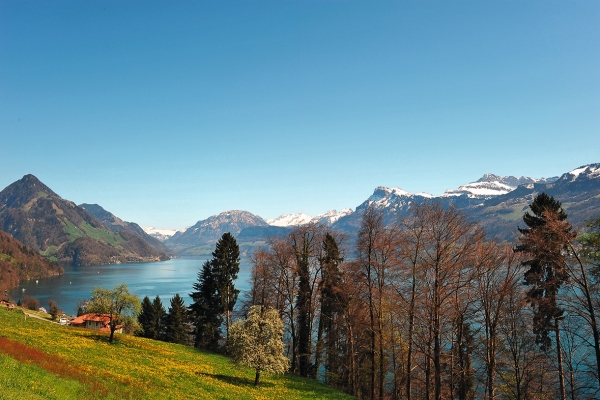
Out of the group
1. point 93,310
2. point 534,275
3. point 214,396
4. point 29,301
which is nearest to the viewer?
point 214,396

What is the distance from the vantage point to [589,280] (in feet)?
71.8

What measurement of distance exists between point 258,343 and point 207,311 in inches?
1056

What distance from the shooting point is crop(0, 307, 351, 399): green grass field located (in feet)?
54.3

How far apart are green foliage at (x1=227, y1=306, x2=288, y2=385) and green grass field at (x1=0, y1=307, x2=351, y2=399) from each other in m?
1.73

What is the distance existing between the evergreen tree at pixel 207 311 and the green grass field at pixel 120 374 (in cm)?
1469

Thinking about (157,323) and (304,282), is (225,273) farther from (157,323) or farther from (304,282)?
(157,323)

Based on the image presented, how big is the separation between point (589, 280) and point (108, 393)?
27.3 meters

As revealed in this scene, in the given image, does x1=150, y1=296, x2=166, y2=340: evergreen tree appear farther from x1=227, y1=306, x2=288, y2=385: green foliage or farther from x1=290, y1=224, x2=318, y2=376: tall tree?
x1=227, y1=306, x2=288, y2=385: green foliage

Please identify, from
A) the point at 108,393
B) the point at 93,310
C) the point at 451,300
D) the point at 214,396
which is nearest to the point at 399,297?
the point at 451,300

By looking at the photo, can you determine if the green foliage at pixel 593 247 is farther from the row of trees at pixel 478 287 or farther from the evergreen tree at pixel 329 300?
the evergreen tree at pixel 329 300

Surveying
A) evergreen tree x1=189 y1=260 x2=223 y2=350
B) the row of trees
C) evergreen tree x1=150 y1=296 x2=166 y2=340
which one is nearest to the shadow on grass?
the row of trees

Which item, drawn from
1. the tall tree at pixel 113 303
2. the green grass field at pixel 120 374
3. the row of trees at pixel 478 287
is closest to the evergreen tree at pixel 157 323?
the tall tree at pixel 113 303

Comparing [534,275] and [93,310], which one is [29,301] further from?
[534,275]

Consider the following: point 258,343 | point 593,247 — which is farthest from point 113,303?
point 593,247
